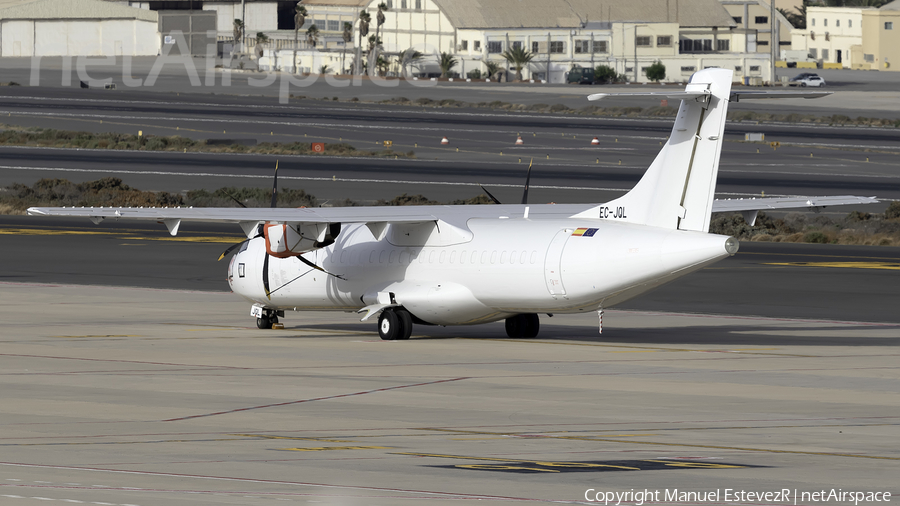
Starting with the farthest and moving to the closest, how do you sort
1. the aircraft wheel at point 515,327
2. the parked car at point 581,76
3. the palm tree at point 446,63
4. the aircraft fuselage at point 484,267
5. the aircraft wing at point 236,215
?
the palm tree at point 446,63 < the parked car at point 581,76 < the aircraft wheel at point 515,327 < the aircraft wing at point 236,215 < the aircraft fuselage at point 484,267

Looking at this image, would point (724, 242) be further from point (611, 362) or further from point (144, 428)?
point (144, 428)

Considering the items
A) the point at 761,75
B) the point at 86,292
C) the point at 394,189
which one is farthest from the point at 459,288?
the point at 761,75

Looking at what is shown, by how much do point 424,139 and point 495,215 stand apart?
66.3 metres

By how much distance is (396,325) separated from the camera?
1111 inches

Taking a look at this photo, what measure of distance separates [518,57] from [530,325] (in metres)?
140

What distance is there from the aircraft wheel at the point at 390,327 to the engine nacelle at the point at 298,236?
2093 mm

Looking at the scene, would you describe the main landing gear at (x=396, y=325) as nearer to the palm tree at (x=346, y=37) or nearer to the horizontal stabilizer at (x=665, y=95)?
the horizontal stabilizer at (x=665, y=95)

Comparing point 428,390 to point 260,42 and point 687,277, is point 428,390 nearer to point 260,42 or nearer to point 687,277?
point 687,277

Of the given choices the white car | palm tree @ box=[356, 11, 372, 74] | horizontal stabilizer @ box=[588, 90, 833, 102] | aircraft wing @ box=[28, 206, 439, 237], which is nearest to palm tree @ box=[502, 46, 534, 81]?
A: palm tree @ box=[356, 11, 372, 74]

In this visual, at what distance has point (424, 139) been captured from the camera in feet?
312

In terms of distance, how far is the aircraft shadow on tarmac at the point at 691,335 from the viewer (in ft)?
91.1

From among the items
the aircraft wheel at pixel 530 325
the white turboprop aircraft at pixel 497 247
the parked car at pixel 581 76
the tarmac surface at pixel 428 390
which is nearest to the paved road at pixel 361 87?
the parked car at pixel 581 76

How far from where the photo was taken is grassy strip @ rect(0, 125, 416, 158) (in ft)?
290

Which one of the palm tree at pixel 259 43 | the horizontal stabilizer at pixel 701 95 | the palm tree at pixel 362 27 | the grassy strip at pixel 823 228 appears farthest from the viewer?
the palm tree at pixel 259 43
